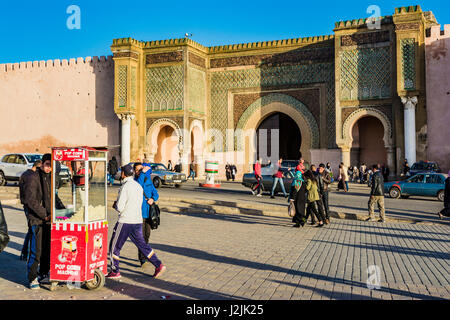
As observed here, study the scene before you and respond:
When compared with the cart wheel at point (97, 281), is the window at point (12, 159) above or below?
above

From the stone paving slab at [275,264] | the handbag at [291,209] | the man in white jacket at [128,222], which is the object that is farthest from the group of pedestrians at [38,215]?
the handbag at [291,209]

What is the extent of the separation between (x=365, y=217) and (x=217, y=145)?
16.2 meters

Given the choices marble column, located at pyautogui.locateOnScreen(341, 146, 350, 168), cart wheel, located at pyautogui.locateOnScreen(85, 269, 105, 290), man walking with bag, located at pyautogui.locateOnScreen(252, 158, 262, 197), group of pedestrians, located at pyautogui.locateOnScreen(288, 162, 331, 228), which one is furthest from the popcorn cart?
marble column, located at pyautogui.locateOnScreen(341, 146, 350, 168)

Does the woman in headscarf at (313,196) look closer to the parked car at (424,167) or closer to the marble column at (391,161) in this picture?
the parked car at (424,167)

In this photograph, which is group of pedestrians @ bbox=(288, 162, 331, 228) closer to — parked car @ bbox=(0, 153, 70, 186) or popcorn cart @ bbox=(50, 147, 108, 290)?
popcorn cart @ bbox=(50, 147, 108, 290)

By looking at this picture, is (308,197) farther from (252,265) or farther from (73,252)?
(73,252)

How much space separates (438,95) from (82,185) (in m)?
20.2

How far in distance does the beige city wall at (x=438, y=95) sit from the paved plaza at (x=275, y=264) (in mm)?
12557

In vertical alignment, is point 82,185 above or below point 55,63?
below

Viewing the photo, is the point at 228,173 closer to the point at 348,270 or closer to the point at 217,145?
the point at 217,145

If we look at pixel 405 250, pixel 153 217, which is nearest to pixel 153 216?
pixel 153 217

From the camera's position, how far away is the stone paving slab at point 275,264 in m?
5.07

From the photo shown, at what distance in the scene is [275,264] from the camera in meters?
6.51
